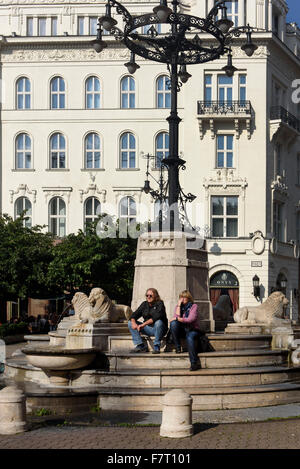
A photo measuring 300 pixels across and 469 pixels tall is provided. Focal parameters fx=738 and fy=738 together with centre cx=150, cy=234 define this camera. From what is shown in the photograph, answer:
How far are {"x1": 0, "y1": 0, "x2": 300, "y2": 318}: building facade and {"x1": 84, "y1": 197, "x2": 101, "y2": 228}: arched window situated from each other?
0.07 metres

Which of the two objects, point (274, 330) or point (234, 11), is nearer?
point (274, 330)

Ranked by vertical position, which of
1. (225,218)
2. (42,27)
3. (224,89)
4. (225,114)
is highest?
(42,27)

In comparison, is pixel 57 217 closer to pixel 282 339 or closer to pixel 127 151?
pixel 127 151

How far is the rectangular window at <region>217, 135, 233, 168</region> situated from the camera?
41375 mm

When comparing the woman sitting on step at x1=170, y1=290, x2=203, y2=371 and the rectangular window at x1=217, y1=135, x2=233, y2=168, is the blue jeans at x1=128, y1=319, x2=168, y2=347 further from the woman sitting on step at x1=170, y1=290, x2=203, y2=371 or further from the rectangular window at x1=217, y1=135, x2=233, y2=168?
the rectangular window at x1=217, y1=135, x2=233, y2=168

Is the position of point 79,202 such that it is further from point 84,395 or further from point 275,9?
point 84,395

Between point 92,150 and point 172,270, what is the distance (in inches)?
1120

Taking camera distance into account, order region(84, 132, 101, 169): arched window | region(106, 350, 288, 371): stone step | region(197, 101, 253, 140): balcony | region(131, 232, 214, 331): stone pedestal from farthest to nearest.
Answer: region(84, 132, 101, 169): arched window < region(197, 101, 253, 140): balcony < region(131, 232, 214, 331): stone pedestal < region(106, 350, 288, 371): stone step

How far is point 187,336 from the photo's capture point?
41.4 ft

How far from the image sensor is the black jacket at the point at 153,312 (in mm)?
13086

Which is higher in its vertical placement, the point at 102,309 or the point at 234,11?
the point at 234,11

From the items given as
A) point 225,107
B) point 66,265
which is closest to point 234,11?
point 225,107

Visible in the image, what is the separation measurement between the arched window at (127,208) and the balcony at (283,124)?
8703 millimetres

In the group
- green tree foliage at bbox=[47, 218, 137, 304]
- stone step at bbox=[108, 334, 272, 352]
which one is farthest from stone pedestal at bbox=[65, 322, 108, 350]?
green tree foliage at bbox=[47, 218, 137, 304]
